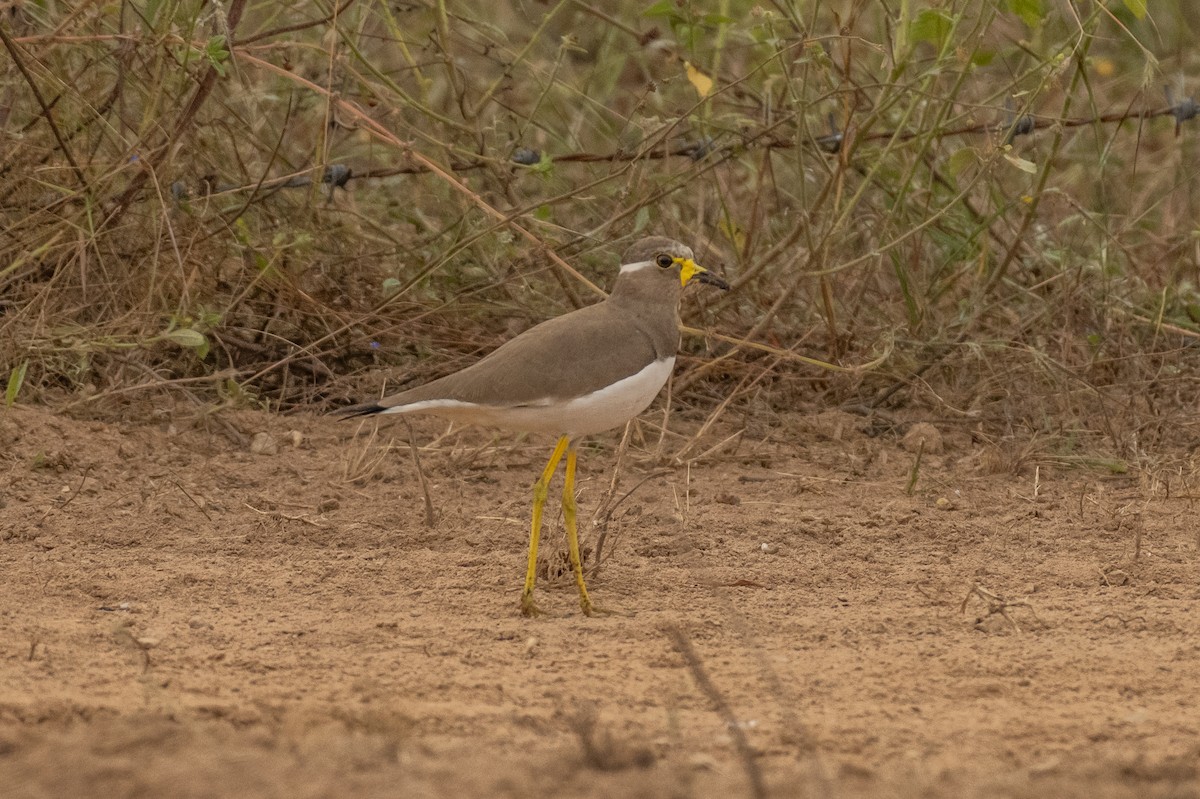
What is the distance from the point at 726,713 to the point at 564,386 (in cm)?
110

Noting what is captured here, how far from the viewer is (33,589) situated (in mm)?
4305

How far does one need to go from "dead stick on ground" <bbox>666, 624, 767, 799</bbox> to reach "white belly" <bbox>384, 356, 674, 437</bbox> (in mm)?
577

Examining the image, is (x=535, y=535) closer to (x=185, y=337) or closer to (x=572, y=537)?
(x=572, y=537)

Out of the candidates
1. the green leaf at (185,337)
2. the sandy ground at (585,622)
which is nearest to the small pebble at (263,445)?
the sandy ground at (585,622)

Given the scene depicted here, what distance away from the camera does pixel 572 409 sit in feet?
13.6

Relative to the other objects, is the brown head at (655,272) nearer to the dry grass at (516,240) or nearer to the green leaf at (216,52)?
the dry grass at (516,240)

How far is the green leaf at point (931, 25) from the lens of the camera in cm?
511

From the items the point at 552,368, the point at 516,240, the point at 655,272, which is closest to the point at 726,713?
the point at 552,368

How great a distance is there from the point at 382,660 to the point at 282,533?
4.20 ft

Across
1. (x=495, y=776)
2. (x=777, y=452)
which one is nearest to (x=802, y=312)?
(x=777, y=452)

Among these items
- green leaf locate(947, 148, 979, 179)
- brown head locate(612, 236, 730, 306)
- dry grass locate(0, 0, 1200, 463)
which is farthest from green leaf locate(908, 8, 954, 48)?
brown head locate(612, 236, 730, 306)

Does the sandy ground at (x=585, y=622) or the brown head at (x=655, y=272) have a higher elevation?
the brown head at (x=655, y=272)

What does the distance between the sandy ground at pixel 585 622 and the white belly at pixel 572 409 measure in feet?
1.63

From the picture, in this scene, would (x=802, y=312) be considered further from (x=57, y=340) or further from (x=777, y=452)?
(x=57, y=340)
